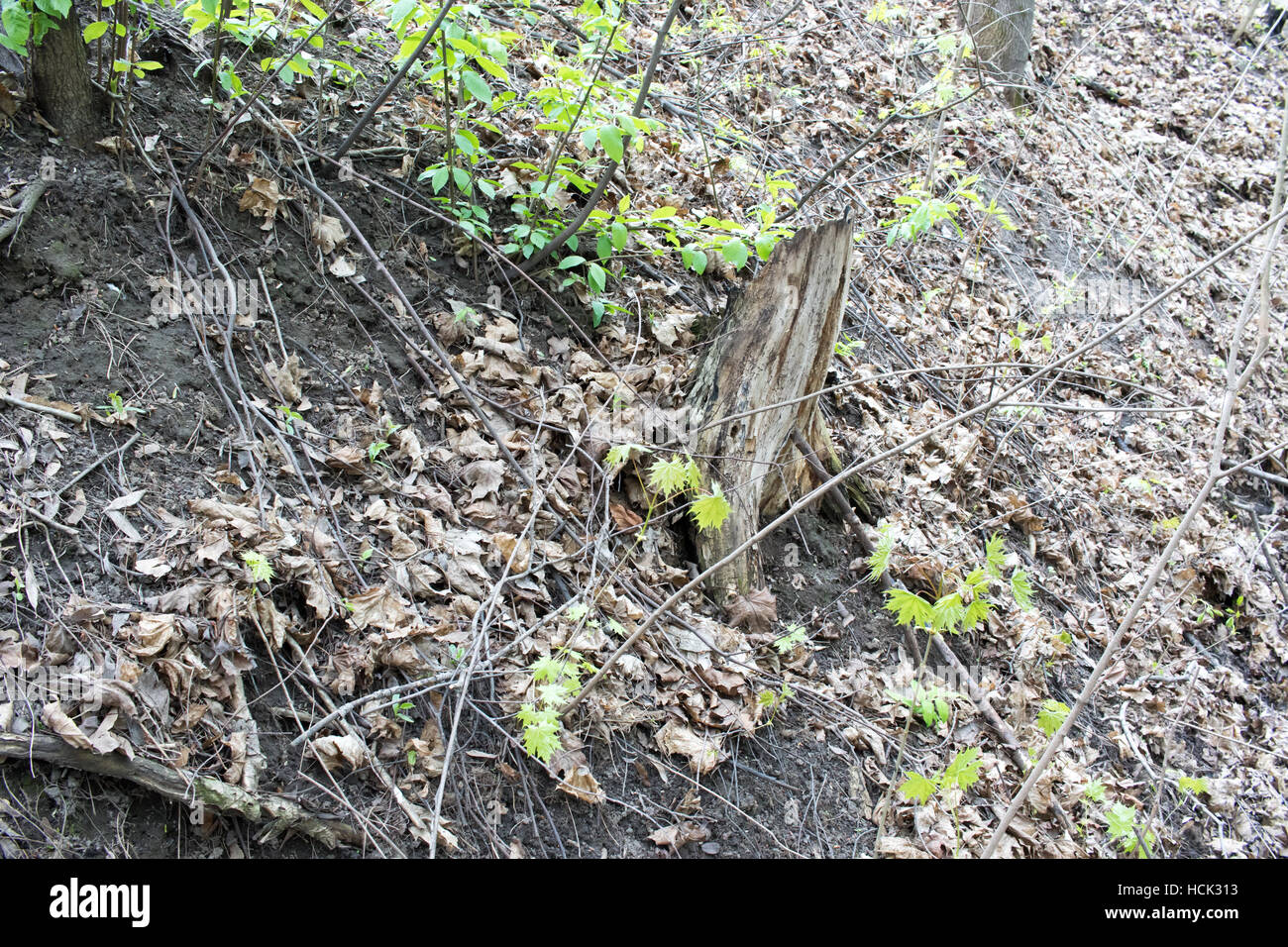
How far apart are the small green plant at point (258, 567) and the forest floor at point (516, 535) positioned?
0.01 metres

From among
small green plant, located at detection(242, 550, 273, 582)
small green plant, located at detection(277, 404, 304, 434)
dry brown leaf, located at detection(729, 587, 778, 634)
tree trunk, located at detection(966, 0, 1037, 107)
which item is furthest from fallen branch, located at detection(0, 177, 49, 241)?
tree trunk, located at detection(966, 0, 1037, 107)

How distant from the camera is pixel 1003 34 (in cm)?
817

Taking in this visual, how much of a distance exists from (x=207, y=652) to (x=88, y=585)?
45 cm

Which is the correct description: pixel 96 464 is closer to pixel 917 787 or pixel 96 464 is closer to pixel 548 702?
pixel 548 702

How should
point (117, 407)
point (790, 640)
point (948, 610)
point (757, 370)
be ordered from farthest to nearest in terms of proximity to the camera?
point (757, 370), point (790, 640), point (117, 407), point (948, 610)

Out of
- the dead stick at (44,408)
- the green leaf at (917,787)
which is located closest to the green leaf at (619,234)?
the dead stick at (44,408)

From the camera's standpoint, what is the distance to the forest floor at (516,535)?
→ 8.11ft

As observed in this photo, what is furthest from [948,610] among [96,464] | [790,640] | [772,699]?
[96,464]

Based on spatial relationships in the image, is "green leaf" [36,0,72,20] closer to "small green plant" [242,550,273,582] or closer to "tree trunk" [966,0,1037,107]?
"small green plant" [242,550,273,582]

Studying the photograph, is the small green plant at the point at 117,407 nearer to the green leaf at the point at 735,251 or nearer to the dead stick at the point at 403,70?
the dead stick at the point at 403,70

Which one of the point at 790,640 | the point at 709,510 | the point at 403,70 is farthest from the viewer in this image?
the point at 790,640

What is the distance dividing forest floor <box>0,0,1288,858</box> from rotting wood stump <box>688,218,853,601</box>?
15 centimetres

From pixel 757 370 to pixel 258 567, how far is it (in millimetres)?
2297

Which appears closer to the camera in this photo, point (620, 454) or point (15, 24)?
point (15, 24)
